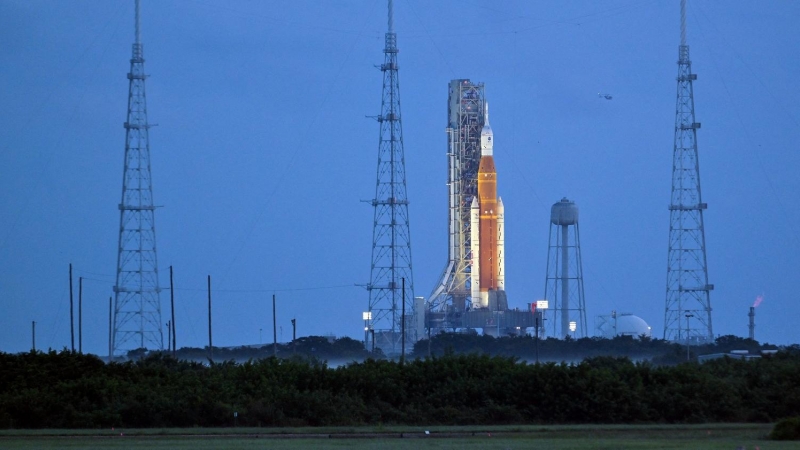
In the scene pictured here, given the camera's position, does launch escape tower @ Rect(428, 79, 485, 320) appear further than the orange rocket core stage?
Yes

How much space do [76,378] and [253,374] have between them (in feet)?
17.0

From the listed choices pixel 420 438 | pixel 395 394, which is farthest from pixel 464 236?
pixel 420 438

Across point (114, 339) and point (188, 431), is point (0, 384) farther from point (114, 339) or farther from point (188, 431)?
point (114, 339)

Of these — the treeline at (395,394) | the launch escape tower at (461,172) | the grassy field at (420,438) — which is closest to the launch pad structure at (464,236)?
the launch escape tower at (461,172)

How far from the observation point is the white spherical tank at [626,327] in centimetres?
9656

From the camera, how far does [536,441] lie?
25969mm

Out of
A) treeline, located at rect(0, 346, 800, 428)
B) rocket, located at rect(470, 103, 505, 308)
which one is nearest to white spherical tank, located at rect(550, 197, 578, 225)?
rocket, located at rect(470, 103, 505, 308)

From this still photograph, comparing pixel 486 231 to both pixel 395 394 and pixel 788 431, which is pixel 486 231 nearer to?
pixel 395 394

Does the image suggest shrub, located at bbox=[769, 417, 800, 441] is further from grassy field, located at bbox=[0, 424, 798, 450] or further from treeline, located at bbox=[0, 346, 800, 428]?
treeline, located at bbox=[0, 346, 800, 428]

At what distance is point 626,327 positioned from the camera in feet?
319

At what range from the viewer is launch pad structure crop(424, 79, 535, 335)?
9938 cm

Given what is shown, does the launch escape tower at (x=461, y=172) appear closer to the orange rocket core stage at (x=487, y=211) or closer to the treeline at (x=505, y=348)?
the orange rocket core stage at (x=487, y=211)

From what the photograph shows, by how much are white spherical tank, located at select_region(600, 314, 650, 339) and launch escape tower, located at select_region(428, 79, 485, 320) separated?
1143 cm

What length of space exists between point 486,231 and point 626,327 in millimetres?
13137
